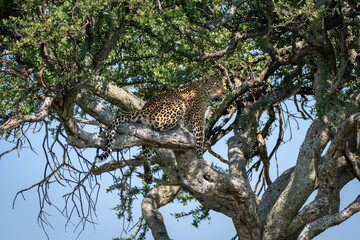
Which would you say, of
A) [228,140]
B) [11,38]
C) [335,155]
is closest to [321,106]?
[335,155]

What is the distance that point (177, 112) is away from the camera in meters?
7.58

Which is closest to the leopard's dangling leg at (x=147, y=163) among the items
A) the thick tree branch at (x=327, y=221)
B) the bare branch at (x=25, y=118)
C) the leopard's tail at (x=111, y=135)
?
the leopard's tail at (x=111, y=135)

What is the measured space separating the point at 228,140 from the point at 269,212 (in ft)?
5.27

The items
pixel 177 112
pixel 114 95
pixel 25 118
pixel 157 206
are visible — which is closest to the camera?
pixel 25 118

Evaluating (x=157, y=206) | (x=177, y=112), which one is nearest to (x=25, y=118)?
(x=177, y=112)

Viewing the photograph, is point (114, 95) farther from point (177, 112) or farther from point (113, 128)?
point (113, 128)

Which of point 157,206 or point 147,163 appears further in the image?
point 157,206

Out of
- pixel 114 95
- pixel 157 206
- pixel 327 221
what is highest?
pixel 114 95

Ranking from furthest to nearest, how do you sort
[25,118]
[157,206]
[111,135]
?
1. [157,206]
2. [111,135]
3. [25,118]

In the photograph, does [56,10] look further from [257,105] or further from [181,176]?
[257,105]

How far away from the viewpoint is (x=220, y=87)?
1001 cm

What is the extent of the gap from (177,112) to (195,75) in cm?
162

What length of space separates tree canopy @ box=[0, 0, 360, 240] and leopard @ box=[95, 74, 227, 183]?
0.21 meters

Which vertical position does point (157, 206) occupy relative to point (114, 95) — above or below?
below
